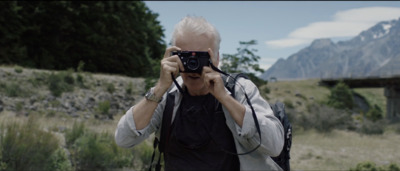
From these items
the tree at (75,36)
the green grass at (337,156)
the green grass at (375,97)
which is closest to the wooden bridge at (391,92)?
the green grass at (337,156)

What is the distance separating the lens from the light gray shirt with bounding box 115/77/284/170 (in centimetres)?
177

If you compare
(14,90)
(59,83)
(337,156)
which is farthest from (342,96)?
(14,90)

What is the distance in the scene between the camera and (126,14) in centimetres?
3028

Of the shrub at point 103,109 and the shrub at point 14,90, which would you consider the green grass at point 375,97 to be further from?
the shrub at point 14,90

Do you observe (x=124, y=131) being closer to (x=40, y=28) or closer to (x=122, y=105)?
(x=122, y=105)

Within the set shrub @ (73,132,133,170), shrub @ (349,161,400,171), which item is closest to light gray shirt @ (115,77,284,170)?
shrub @ (73,132,133,170)

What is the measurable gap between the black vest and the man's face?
71mm

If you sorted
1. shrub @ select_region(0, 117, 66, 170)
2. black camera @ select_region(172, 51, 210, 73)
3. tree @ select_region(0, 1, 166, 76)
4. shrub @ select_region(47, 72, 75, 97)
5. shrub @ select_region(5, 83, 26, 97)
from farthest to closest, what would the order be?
tree @ select_region(0, 1, 166, 76), shrub @ select_region(47, 72, 75, 97), shrub @ select_region(5, 83, 26, 97), shrub @ select_region(0, 117, 66, 170), black camera @ select_region(172, 51, 210, 73)

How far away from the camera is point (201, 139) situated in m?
1.91

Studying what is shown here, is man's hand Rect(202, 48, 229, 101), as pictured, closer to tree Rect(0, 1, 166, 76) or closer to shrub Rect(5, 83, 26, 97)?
shrub Rect(5, 83, 26, 97)

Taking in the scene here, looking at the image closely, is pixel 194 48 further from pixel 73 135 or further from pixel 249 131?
pixel 73 135

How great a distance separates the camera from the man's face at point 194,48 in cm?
194

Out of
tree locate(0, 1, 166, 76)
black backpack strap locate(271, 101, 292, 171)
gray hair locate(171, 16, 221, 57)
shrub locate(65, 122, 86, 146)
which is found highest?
tree locate(0, 1, 166, 76)

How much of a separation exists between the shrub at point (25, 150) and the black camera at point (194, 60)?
4491 millimetres
